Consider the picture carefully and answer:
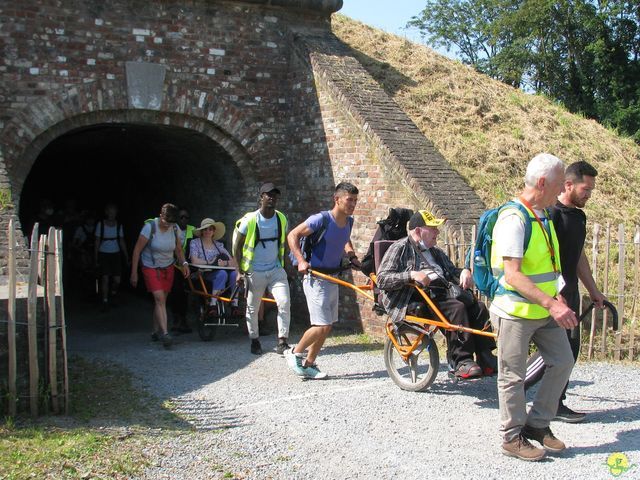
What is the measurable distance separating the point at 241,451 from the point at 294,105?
7.35 metres

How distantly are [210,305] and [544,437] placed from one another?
579 centimetres

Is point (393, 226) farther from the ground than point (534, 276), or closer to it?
farther from the ground

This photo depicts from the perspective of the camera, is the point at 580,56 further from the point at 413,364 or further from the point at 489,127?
the point at 413,364

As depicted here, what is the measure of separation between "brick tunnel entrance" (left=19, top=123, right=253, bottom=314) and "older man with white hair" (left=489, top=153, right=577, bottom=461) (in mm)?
7382

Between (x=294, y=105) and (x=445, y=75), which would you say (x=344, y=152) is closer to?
(x=294, y=105)

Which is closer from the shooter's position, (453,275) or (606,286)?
(453,275)

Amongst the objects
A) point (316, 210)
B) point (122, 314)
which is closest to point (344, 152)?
point (316, 210)

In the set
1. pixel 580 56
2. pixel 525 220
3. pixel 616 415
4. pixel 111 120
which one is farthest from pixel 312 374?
pixel 580 56

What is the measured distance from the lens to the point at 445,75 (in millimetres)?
14352

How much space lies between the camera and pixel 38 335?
20.8 ft

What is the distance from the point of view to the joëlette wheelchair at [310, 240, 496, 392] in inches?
262

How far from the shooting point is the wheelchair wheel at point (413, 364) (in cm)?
679

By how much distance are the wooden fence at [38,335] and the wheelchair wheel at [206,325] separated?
374 cm

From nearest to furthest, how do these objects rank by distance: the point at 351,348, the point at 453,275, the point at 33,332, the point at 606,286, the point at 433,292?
the point at 33,332 → the point at 433,292 → the point at 453,275 → the point at 606,286 → the point at 351,348
